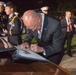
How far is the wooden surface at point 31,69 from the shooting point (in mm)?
3908

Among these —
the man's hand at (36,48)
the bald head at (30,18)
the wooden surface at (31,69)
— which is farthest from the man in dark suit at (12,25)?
the wooden surface at (31,69)

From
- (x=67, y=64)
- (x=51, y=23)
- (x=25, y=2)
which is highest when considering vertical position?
(x=51, y=23)

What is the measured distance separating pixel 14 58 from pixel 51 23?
4.77 ft

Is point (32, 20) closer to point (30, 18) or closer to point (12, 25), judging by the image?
point (30, 18)

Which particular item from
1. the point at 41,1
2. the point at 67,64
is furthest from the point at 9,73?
the point at 41,1

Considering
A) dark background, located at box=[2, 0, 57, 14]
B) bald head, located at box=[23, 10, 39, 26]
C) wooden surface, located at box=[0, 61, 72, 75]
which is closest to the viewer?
wooden surface, located at box=[0, 61, 72, 75]

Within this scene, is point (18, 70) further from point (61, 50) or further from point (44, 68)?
point (61, 50)

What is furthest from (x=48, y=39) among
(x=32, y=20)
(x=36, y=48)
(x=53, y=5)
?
(x=53, y=5)

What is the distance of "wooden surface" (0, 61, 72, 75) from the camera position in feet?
12.8

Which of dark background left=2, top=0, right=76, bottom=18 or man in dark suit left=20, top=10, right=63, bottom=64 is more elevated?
man in dark suit left=20, top=10, right=63, bottom=64

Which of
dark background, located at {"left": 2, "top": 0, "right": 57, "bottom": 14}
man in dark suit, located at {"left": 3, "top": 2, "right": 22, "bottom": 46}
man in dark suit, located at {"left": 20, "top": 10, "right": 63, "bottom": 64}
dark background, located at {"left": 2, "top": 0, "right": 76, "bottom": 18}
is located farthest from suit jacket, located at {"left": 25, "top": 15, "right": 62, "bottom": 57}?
dark background, located at {"left": 2, "top": 0, "right": 57, "bottom": 14}

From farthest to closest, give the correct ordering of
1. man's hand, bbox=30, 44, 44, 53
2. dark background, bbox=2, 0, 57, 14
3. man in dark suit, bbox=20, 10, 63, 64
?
dark background, bbox=2, 0, 57, 14 → man in dark suit, bbox=20, 10, 63, 64 → man's hand, bbox=30, 44, 44, 53

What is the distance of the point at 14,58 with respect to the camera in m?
4.08

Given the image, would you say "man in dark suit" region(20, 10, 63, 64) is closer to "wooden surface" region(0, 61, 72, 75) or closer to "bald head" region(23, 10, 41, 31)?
"bald head" region(23, 10, 41, 31)
